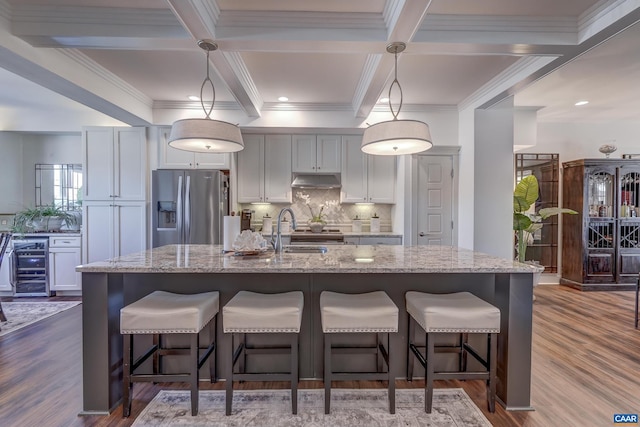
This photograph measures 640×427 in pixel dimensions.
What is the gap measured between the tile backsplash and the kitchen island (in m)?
2.69

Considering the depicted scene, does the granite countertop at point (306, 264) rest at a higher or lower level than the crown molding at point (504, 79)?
lower

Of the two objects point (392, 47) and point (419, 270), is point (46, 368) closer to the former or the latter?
point (419, 270)

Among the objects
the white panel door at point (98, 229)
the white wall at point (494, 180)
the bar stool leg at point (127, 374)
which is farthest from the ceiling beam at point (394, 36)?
the white panel door at point (98, 229)

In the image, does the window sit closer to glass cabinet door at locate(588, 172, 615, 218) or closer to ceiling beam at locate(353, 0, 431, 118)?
ceiling beam at locate(353, 0, 431, 118)

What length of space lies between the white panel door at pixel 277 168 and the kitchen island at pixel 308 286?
7.89 ft

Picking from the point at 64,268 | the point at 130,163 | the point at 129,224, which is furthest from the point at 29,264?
the point at 130,163

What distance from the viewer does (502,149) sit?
3779 millimetres

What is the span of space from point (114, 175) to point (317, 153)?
2.85 metres

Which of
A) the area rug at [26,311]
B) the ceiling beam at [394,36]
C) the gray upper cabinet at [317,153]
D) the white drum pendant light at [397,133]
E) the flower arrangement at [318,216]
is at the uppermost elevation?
the ceiling beam at [394,36]

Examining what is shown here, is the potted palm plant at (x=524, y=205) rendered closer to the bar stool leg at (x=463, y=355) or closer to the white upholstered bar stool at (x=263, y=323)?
the bar stool leg at (x=463, y=355)

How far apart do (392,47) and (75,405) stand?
10.9 ft

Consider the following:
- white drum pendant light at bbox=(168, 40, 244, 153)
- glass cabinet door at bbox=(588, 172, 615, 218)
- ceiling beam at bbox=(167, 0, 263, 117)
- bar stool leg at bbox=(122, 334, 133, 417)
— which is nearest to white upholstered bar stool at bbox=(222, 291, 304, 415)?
bar stool leg at bbox=(122, 334, 133, 417)

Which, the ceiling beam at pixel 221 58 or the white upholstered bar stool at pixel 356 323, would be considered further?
the ceiling beam at pixel 221 58

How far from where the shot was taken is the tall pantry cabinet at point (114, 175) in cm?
423
